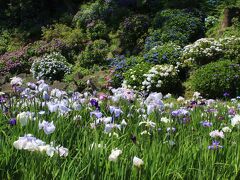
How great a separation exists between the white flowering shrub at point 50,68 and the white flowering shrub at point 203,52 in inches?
158

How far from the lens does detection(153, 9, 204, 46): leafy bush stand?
12.6m

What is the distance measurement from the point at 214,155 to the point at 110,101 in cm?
233

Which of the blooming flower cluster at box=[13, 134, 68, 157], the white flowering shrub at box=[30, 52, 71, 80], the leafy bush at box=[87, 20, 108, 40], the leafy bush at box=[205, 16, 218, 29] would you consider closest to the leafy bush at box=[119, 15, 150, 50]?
the leafy bush at box=[87, 20, 108, 40]

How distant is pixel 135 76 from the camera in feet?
35.5

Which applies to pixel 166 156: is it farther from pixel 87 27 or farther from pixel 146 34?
pixel 87 27

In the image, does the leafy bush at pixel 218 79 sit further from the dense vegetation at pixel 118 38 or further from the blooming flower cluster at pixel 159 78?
the blooming flower cluster at pixel 159 78

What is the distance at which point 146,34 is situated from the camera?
44.9 ft

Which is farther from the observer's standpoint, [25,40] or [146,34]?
[25,40]

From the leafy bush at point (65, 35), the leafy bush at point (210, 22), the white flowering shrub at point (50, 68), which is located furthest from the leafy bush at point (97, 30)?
the leafy bush at point (210, 22)

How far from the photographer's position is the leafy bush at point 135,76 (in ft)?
35.3

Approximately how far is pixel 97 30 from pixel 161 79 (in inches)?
222

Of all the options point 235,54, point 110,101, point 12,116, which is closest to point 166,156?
point 12,116

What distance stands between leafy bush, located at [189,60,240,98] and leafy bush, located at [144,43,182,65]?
60.5 inches

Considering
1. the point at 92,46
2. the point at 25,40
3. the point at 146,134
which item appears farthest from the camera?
the point at 25,40
